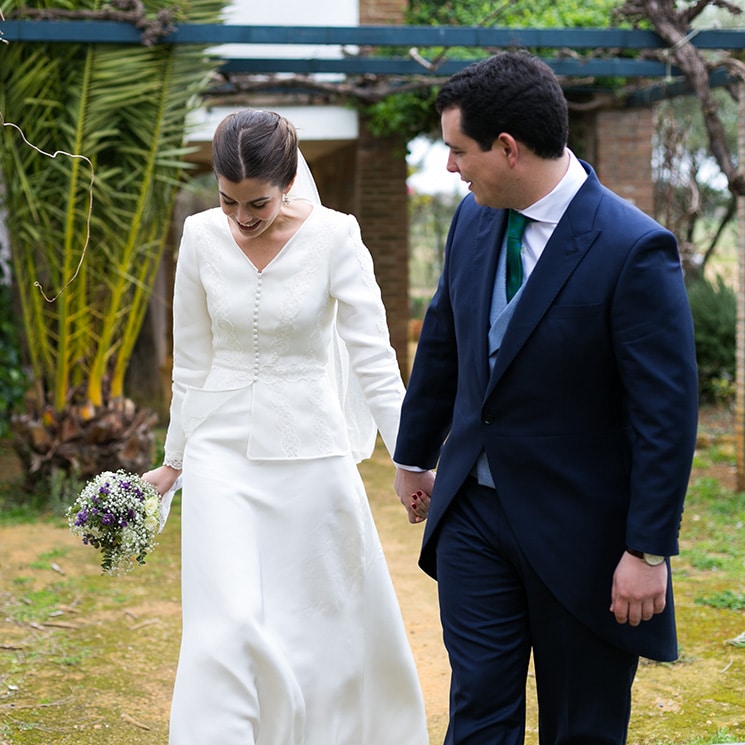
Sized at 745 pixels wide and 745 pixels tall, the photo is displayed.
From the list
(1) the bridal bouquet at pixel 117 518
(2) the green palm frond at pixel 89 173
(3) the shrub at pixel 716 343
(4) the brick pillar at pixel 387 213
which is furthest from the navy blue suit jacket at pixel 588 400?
(3) the shrub at pixel 716 343

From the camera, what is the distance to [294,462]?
3.73m

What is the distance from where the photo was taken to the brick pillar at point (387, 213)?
12695mm

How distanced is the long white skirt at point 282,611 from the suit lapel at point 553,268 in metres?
1.13

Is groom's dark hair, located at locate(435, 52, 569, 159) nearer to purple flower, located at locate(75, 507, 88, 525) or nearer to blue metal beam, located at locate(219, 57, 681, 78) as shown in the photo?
purple flower, located at locate(75, 507, 88, 525)

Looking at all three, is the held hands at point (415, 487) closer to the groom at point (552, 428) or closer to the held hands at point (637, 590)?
the groom at point (552, 428)

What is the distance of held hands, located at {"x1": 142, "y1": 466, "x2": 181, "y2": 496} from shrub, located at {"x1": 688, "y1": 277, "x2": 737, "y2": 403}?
9.98m

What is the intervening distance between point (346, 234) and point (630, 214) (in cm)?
119

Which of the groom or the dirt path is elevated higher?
the groom

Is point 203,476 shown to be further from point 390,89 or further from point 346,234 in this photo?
point 390,89

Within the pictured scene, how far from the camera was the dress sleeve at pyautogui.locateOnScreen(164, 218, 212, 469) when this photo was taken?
3.75m

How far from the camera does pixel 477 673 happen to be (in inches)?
115

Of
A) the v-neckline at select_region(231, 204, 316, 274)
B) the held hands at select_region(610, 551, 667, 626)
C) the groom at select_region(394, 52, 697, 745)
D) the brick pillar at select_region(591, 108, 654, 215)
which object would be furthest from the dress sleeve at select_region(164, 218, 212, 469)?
the brick pillar at select_region(591, 108, 654, 215)

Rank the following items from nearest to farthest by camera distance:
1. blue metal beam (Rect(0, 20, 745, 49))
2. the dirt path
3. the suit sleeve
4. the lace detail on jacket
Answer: the suit sleeve < the lace detail on jacket < the dirt path < blue metal beam (Rect(0, 20, 745, 49))

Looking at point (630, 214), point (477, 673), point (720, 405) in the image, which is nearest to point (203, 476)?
point (477, 673)
